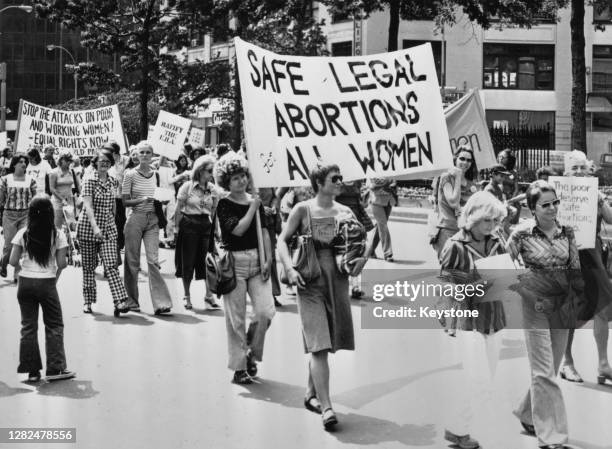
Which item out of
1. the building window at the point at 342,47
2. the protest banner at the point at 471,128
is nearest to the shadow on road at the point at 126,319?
the protest banner at the point at 471,128

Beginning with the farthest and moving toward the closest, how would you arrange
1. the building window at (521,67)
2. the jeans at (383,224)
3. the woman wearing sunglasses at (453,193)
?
1. the building window at (521,67)
2. the jeans at (383,224)
3. the woman wearing sunglasses at (453,193)

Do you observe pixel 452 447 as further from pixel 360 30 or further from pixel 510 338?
pixel 360 30

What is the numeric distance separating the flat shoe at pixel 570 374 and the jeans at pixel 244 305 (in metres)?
2.32

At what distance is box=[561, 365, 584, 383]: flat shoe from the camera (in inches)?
301

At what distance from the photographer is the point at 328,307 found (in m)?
6.70

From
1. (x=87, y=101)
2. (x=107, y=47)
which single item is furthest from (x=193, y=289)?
(x=87, y=101)

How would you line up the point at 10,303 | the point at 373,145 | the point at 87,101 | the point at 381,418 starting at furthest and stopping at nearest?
Result: the point at 87,101
the point at 10,303
the point at 373,145
the point at 381,418

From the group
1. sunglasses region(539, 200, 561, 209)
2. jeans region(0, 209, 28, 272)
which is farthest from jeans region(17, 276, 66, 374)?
jeans region(0, 209, 28, 272)

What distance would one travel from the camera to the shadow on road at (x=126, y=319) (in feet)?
33.7

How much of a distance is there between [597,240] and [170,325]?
4.38m

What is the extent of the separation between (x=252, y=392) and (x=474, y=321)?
1896mm

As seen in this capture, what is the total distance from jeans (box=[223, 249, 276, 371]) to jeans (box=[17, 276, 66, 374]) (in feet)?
4.31

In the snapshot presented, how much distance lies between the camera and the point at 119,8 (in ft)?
105

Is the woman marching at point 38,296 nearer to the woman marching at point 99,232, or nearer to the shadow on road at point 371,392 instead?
the shadow on road at point 371,392
